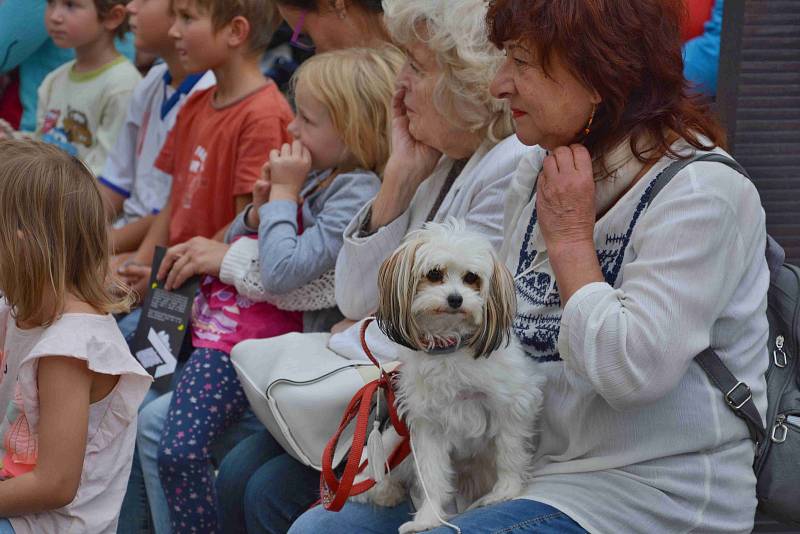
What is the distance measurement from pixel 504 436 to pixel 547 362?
0.61ft

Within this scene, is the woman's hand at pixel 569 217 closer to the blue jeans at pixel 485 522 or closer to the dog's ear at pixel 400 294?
the dog's ear at pixel 400 294

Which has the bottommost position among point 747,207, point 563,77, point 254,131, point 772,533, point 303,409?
point 772,533

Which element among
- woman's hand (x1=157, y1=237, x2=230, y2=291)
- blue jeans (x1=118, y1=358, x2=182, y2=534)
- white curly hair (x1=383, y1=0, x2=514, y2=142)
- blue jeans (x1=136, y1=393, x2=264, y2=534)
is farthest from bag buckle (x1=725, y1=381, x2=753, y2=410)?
blue jeans (x1=118, y1=358, x2=182, y2=534)

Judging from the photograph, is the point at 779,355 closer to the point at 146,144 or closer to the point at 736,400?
the point at 736,400

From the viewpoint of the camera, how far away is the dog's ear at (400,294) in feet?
7.18

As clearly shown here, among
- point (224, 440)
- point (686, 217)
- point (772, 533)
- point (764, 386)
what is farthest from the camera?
point (224, 440)

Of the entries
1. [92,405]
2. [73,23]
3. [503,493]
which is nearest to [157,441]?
[92,405]

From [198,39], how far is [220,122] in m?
0.33

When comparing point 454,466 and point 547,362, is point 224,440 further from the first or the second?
point 547,362

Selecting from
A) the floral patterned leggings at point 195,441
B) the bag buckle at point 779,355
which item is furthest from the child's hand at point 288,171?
the bag buckle at point 779,355

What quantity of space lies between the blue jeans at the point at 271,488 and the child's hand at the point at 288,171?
756 mm

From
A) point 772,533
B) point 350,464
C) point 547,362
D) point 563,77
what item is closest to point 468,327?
point 547,362

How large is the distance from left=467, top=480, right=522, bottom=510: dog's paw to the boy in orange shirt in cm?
176

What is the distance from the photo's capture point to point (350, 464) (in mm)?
2307
